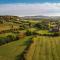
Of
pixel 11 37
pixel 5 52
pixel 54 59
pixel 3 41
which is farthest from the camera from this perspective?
pixel 11 37

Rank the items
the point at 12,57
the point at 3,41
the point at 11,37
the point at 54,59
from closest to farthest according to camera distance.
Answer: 1. the point at 54,59
2. the point at 12,57
3. the point at 3,41
4. the point at 11,37

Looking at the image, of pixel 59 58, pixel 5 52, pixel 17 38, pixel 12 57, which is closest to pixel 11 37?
pixel 17 38

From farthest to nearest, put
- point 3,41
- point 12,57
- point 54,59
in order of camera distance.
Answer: point 3,41 → point 12,57 → point 54,59

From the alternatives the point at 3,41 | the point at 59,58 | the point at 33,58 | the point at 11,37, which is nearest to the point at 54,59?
the point at 59,58

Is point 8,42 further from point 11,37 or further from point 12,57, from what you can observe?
point 12,57

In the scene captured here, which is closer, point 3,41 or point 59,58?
point 59,58

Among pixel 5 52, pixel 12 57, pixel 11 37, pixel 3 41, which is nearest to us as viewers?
pixel 12 57

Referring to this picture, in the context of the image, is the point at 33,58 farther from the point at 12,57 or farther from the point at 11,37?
the point at 11,37

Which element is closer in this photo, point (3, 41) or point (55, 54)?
point (55, 54)
